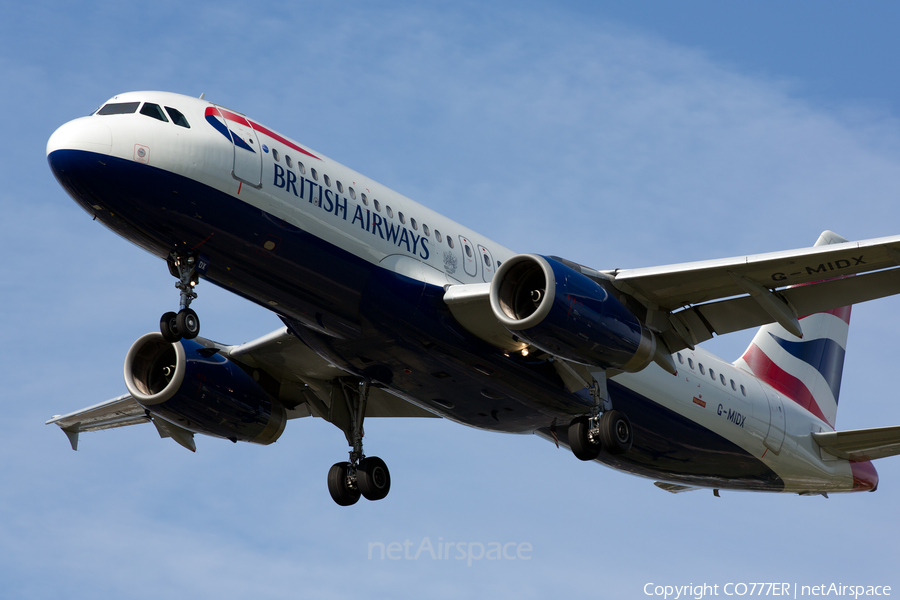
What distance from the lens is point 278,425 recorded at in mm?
28406

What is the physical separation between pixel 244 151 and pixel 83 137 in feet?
9.23

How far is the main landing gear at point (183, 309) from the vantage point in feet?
68.1

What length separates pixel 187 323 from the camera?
68.0 ft

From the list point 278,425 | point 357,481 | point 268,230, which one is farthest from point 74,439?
point 268,230

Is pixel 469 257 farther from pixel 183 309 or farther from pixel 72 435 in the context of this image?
pixel 72 435

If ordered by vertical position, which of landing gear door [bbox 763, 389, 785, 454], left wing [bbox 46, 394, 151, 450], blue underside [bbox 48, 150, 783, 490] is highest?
landing gear door [bbox 763, 389, 785, 454]

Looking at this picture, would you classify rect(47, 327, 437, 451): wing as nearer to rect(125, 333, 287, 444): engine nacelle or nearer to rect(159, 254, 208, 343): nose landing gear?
rect(125, 333, 287, 444): engine nacelle

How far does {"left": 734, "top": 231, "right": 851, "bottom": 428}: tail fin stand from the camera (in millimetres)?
31875

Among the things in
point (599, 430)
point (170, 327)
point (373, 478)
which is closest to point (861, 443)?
point (599, 430)

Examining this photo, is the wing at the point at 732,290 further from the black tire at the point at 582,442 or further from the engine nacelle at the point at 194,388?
the engine nacelle at the point at 194,388

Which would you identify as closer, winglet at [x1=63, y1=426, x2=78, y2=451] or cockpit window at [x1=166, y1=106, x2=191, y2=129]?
cockpit window at [x1=166, y1=106, x2=191, y2=129]

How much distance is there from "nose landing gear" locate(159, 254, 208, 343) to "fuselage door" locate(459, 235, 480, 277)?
569 cm

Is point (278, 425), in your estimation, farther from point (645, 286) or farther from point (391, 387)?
point (645, 286)

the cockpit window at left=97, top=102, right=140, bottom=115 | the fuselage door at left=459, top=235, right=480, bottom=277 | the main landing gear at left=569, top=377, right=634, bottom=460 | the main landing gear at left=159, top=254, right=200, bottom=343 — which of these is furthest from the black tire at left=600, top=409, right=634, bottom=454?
the cockpit window at left=97, top=102, right=140, bottom=115
